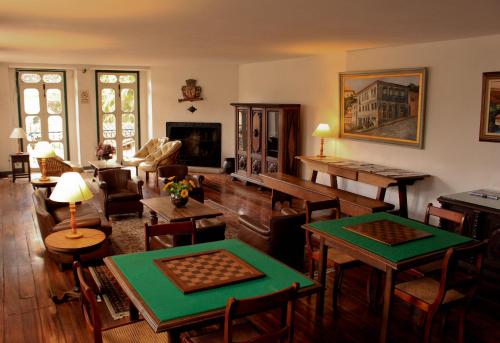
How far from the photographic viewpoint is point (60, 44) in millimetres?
7324

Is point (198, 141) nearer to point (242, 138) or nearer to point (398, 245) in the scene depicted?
point (242, 138)

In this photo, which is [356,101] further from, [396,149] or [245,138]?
[245,138]

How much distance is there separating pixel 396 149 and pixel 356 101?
3.88 ft

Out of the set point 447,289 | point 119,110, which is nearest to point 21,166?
point 119,110

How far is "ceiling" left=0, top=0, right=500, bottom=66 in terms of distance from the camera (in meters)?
4.12

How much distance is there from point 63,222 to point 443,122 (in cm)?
518

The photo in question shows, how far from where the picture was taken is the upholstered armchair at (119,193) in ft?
23.9

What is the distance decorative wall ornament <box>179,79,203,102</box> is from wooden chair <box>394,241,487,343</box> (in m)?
9.02

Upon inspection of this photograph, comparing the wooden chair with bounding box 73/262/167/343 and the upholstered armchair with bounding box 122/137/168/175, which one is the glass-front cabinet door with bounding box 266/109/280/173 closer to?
the upholstered armchair with bounding box 122/137/168/175

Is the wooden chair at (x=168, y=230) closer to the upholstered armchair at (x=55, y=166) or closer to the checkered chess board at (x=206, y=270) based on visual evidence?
the checkered chess board at (x=206, y=270)

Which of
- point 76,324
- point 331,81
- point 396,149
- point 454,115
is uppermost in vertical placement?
point 331,81

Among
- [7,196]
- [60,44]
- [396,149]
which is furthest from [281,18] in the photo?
[7,196]

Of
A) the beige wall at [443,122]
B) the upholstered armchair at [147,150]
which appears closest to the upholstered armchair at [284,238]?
the beige wall at [443,122]

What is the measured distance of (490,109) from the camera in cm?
562
